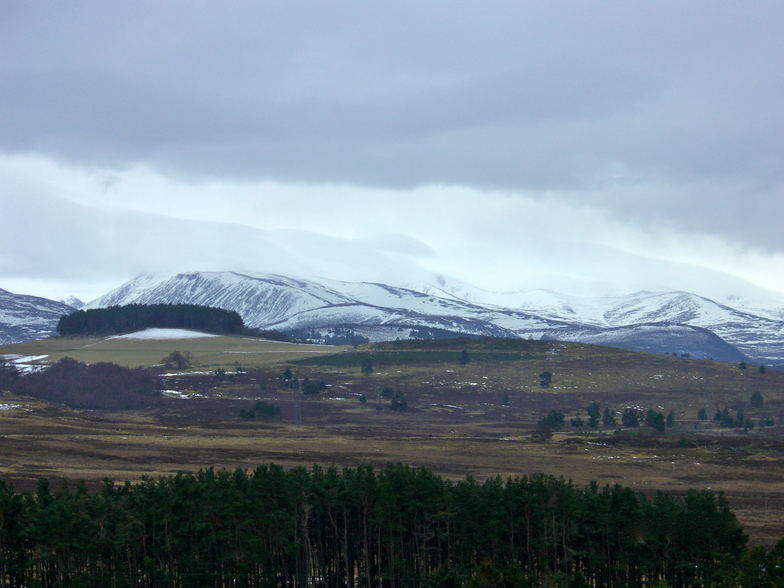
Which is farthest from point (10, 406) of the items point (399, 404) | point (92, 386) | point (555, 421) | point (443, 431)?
point (555, 421)

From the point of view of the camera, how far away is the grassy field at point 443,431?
8519 centimetres

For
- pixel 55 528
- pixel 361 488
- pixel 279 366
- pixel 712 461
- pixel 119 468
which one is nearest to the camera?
pixel 55 528

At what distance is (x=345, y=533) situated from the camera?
48.4 metres

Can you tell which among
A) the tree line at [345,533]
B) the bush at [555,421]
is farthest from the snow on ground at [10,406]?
the tree line at [345,533]

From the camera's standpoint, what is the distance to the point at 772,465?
95062 mm

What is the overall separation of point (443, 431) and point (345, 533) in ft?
276

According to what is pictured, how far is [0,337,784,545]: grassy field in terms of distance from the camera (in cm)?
8519

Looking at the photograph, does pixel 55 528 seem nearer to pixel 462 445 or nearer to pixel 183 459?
pixel 183 459

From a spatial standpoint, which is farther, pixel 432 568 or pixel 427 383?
pixel 427 383

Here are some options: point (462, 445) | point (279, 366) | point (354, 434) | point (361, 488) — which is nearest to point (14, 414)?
point (354, 434)

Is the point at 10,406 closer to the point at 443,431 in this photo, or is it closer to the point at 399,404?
the point at 399,404

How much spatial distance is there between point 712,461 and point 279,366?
11697cm

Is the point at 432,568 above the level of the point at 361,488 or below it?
below

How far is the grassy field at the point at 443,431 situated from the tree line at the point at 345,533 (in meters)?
12.5
